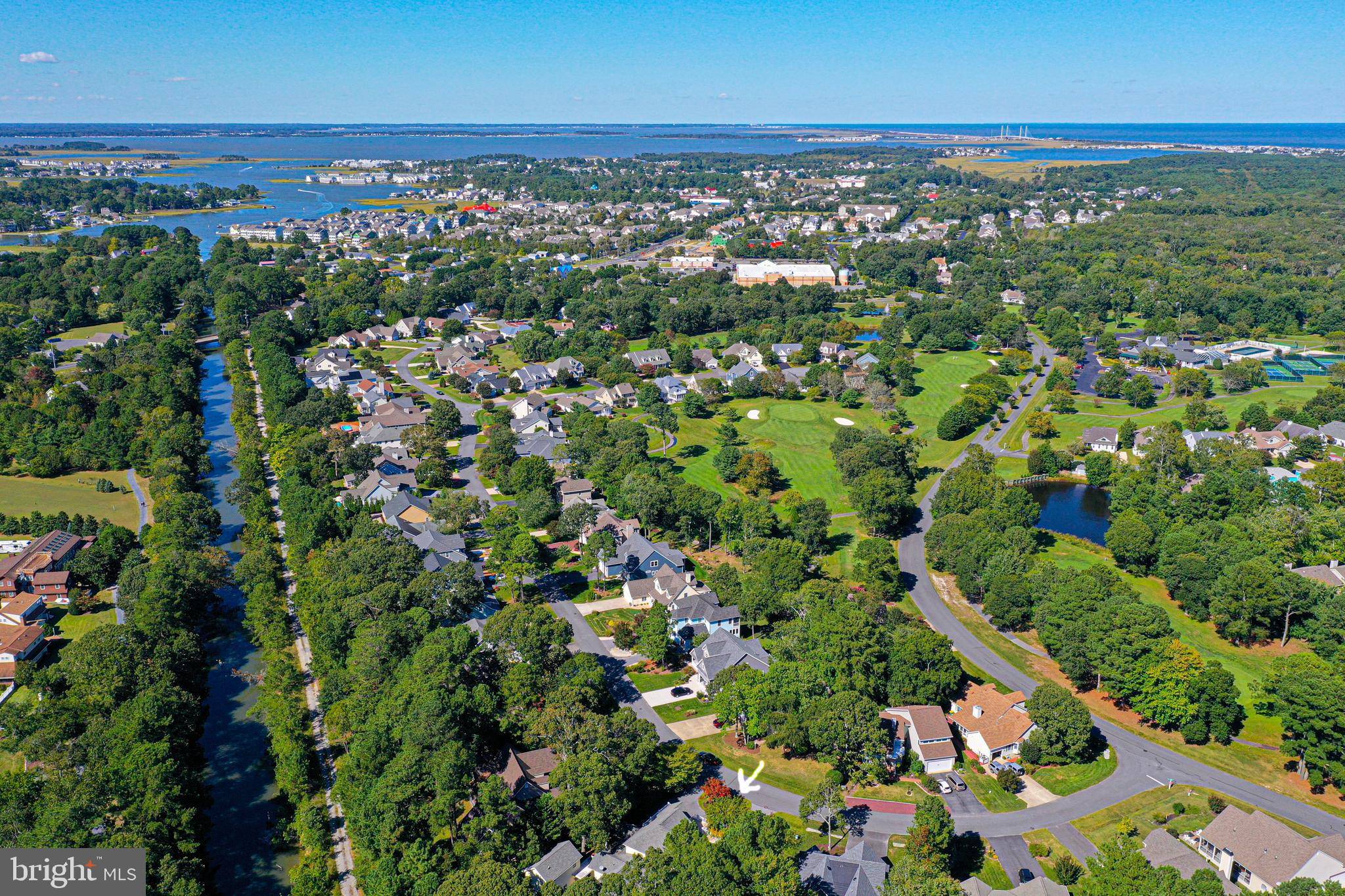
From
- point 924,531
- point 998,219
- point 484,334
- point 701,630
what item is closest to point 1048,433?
point 924,531

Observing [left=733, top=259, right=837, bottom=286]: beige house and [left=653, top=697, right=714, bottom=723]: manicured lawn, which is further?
[left=733, top=259, right=837, bottom=286]: beige house

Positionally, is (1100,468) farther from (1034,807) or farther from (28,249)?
(28,249)

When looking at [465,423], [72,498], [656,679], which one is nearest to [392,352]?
[465,423]

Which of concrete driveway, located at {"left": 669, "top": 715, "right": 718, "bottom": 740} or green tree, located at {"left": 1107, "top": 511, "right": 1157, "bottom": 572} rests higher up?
green tree, located at {"left": 1107, "top": 511, "right": 1157, "bottom": 572}

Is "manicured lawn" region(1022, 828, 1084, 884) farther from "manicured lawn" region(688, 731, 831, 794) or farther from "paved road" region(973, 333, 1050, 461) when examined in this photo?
"paved road" region(973, 333, 1050, 461)

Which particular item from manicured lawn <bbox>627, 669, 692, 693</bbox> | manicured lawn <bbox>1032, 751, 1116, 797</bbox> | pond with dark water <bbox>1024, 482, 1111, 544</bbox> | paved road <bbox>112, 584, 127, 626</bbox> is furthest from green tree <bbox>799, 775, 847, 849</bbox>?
paved road <bbox>112, 584, 127, 626</bbox>

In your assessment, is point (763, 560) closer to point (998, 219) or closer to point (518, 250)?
point (518, 250)
